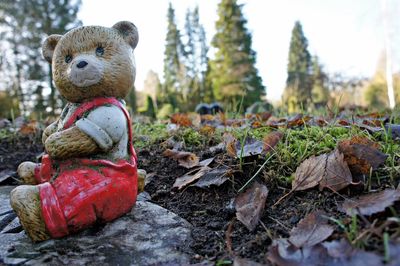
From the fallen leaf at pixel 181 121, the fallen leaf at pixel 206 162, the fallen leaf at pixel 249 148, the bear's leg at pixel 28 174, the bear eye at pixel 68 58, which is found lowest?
the fallen leaf at pixel 206 162

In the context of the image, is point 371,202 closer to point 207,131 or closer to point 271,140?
point 271,140

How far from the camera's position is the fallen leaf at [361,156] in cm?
153

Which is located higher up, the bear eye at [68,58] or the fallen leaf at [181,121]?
the bear eye at [68,58]

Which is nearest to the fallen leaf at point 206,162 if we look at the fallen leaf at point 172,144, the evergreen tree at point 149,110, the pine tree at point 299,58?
the fallen leaf at point 172,144

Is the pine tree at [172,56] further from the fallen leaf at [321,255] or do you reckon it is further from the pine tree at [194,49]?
the fallen leaf at [321,255]

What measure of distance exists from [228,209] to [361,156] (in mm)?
691

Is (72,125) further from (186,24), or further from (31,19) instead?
(186,24)

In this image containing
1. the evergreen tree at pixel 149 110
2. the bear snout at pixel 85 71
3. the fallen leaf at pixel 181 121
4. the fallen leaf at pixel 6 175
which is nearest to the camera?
the bear snout at pixel 85 71

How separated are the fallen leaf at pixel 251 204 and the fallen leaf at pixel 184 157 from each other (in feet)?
1.82

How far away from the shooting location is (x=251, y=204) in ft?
5.43

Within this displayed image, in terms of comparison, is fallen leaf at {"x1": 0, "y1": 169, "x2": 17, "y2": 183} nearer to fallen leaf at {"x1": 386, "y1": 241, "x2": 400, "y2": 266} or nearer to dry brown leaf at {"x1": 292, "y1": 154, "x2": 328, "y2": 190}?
dry brown leaf at {"x1": 292, "y1": 154, "x2": 328, "y2": 190}

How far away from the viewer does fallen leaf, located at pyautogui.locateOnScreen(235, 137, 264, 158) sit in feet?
6.41

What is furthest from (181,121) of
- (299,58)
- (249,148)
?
(299,58)

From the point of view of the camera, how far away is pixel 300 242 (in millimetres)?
1222
